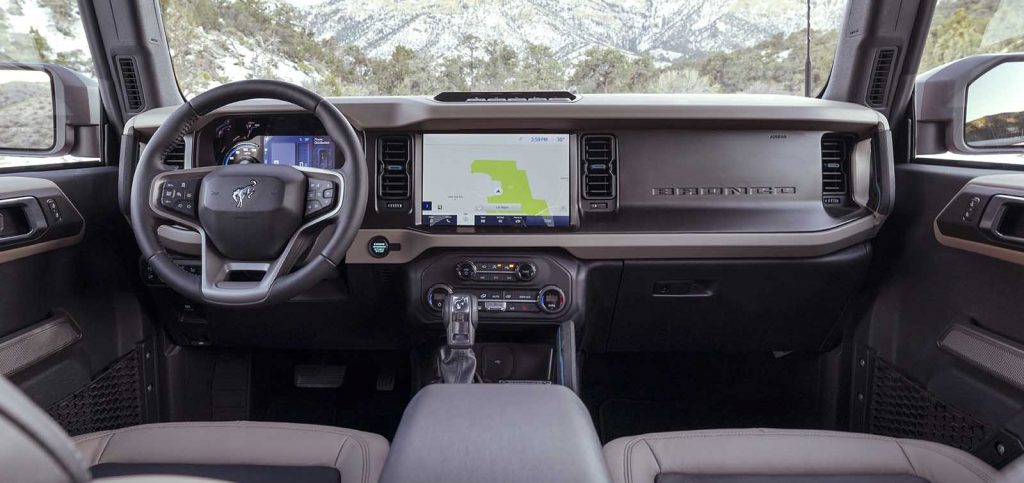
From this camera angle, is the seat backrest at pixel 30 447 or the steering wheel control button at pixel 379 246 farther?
the steering wheel control button at pixel 379 246

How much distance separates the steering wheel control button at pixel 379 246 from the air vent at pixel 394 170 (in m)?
0.11

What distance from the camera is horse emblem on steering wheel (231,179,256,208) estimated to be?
1.86 meters

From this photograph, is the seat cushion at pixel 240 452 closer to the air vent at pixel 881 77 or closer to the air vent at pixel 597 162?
the air vent at pixel 597 162

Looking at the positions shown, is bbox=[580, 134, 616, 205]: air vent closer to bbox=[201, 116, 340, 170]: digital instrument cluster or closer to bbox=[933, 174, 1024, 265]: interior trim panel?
bbox=[201, 116, 340, 170]: digital instrument cluster

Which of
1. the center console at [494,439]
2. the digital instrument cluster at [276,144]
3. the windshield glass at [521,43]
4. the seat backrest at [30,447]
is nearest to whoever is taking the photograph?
the seat backrest at [30,447]

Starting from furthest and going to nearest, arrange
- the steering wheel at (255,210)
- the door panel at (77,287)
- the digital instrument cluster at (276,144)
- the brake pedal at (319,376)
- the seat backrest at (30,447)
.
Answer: the brake pedal at (319,376) < the digital instrument cluster at (276,144) < the door panel at (77,287) < the steering wheel at (255,210) < the seat backrest at (30,447)

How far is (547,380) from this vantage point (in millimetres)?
2576

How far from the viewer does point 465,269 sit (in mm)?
2389

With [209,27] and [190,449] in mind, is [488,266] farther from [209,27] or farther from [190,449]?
[209,27]

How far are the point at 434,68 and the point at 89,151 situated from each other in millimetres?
1263

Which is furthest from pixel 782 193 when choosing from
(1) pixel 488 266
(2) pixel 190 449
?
(2) pixel 190 449

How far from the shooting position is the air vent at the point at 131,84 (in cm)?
261

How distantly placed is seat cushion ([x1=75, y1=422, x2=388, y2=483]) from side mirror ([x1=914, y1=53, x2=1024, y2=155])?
2.06 metres

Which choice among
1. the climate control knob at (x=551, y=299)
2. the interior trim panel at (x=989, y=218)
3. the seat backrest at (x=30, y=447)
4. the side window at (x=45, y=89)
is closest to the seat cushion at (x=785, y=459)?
the interior trim panel at (x=989, y=218)
